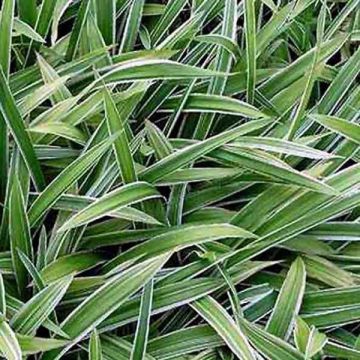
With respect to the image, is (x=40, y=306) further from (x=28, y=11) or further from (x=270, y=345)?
(x=28, y=11)

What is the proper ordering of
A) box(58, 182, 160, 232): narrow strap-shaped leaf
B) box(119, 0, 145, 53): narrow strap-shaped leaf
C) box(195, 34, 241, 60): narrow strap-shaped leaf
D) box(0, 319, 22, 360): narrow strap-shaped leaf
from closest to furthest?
box(0, 319, 22, 360): narrow strap-shaped leaf
box(58, 182, 160, 232): narrow strap-shaped leaf
box(195, 34, 241, 60): narrow strap-shaped leaf
box(119, 0, 145, 53): narrow strap-shaped leaf

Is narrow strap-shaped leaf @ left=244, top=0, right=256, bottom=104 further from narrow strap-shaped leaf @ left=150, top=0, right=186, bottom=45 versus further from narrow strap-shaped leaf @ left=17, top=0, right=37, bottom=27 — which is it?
narrow strap-shaped leaf @ left=17, top=0, right=37, bottom=27

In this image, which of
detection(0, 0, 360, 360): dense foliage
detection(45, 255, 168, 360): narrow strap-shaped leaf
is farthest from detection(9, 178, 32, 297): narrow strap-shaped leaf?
detection(45, 255, 168, 360): narrow strap-shaped leaf

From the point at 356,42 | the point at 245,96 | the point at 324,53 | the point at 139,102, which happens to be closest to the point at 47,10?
the point at 139,102

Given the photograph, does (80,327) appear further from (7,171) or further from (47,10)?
(47,10)

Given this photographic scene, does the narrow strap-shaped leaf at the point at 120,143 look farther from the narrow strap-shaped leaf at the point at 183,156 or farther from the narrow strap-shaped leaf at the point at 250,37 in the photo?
the narrow strap-shaped leaf at the point at 250,37

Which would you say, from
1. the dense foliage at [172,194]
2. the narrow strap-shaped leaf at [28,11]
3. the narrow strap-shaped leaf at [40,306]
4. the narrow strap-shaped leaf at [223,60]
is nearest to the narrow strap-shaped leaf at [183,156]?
the dense foliage at [172,194]

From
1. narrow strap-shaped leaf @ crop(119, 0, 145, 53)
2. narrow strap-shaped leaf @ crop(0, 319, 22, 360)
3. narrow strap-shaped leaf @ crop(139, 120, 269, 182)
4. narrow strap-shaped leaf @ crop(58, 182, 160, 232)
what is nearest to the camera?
narrow strap-shaped leaf @ crop(0, 319, 22, 360)
